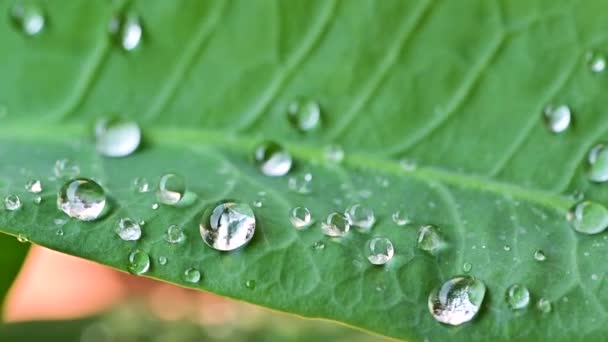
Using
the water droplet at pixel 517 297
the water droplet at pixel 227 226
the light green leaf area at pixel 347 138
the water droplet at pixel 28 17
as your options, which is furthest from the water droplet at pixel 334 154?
the water droplet at pixel 28 17

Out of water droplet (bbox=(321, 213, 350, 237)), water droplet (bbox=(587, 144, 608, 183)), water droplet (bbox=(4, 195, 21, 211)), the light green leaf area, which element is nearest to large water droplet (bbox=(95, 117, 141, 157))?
the light green leaf area

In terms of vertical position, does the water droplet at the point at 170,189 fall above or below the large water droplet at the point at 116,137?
below

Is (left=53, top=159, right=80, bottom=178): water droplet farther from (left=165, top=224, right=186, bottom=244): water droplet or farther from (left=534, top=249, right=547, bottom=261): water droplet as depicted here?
(left=534, top=249, right=547, bottom=261): water droplet

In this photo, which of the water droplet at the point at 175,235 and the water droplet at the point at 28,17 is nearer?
the water droplet at the point at 175,235

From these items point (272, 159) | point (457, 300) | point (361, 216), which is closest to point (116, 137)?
point (272, 159)

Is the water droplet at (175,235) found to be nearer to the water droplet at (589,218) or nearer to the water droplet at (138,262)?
the water droplet at (138,262)

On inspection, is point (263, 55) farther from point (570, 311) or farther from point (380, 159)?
point (570, 311)
